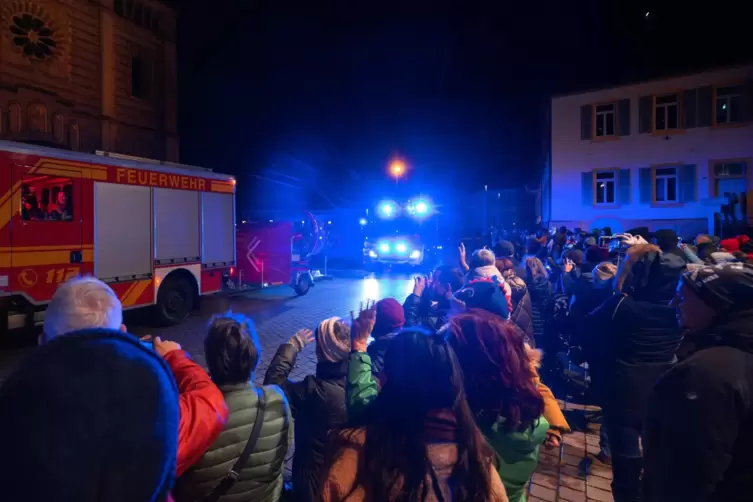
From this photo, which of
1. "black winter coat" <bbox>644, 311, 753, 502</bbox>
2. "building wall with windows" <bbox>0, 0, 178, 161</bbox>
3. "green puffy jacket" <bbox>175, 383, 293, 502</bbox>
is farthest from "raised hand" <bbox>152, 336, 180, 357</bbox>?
"building wall with windows" <bbox>0, 0, 178, 161</bbox>

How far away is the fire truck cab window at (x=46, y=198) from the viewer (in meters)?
7.46

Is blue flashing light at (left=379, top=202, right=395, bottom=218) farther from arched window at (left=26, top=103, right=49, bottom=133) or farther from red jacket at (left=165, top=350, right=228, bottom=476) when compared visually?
red jacket at (left=165, top=350, right=228, bottom=476)

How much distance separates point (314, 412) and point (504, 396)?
4.29 ft

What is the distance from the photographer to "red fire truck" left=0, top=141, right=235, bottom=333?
7.32 metres

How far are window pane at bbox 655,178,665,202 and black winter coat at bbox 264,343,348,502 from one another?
2451 centimetres

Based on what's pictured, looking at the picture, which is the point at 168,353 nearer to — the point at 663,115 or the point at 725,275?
the point at 725,275

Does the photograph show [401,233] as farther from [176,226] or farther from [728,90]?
[728,90]

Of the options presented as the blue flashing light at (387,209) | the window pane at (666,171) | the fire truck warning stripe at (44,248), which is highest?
the window pane at (666,171)

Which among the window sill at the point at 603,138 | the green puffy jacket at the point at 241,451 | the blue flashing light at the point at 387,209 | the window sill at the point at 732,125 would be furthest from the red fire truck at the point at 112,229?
the window sill at the point at 732,125

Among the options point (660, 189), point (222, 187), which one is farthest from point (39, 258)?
point (660, 189)

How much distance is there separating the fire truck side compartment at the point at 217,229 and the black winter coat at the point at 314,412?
9.17 meters

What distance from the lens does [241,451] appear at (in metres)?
2.08

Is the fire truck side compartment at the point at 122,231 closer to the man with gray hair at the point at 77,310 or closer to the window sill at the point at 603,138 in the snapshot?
the man with gray hair at the point at 77,310

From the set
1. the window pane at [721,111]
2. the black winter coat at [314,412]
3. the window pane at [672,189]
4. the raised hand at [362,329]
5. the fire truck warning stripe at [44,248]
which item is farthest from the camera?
the window pane at [672,189]
